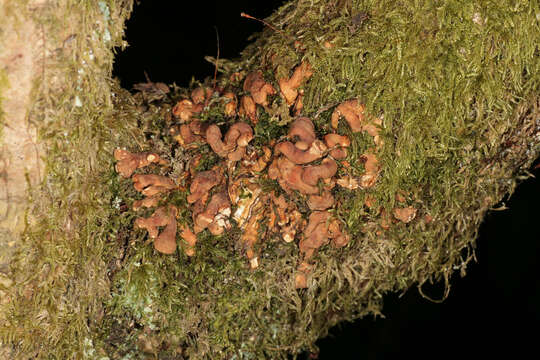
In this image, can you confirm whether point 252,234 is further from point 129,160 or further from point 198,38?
point 198,38

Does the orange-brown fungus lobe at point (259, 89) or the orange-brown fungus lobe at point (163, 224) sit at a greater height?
the orange-brown fungus lobe at point (259, 89)

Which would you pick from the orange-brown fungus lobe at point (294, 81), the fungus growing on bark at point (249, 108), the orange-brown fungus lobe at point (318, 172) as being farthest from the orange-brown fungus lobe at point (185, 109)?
the orange-brown fungus lobe at point (318, 172)

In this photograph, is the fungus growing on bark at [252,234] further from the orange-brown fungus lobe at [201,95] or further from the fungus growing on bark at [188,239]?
the orange-brown fungus lobe at [201,95]

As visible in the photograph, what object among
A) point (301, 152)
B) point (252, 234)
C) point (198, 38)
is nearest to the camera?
point (301, 152)

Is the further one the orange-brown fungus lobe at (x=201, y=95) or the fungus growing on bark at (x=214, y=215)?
the orange-brown fungus lobe at (x=201, y=95)

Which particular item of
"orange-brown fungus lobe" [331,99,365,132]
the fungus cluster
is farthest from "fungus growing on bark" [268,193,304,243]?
"orange-brown fungus lobe" [331,99,365,132]

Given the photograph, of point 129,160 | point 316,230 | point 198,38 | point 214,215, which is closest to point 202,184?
point 214,215

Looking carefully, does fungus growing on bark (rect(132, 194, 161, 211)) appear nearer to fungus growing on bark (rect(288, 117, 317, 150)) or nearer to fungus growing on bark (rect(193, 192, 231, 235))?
fungus growing on bark (rect(193, 192, 231, 235))
